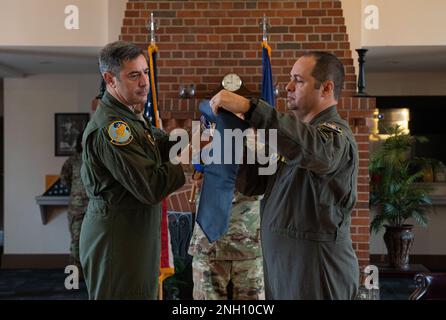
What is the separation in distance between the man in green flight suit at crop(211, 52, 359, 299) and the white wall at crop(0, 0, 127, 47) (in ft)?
13.9

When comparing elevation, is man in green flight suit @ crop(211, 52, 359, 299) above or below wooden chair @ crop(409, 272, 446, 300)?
above

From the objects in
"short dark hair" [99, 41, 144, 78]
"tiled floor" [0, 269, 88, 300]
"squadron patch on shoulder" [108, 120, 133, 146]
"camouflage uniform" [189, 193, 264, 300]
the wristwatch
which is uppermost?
"short dark hair" [99, 41, 144, 78]

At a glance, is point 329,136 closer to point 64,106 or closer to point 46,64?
point 46,64

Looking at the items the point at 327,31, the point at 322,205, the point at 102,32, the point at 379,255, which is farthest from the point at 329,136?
the point at 379,255

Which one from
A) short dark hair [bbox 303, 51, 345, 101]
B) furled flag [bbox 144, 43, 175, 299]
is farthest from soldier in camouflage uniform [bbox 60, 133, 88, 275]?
short dark hair [bbox 303, 51, 345, 101]

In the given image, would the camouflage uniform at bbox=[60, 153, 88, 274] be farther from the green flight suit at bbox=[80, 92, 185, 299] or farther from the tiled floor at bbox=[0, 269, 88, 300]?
the green flight suit at bbox=[80, 92, 185, 299]

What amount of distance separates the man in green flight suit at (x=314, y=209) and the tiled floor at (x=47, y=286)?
4.44 metres

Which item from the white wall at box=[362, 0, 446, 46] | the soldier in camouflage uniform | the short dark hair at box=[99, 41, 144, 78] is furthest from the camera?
the soldier in camouflage uniform

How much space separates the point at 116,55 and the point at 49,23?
4.06m

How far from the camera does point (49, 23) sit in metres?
6.27

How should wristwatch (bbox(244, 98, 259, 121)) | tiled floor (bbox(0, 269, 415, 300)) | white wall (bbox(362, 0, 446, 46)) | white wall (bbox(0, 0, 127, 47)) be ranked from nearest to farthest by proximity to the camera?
wristwatch (bbox(244, 98, 259, 121))
white wall (bbox(362, 0, 446, 46))
white wall (bbox(0, 0, 127, 47))
tiled floor (bbox(0, 269, 415, 300))

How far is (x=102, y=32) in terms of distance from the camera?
6238 millimetres

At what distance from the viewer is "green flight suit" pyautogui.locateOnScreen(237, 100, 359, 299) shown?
219 cm

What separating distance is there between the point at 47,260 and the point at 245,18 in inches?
165
